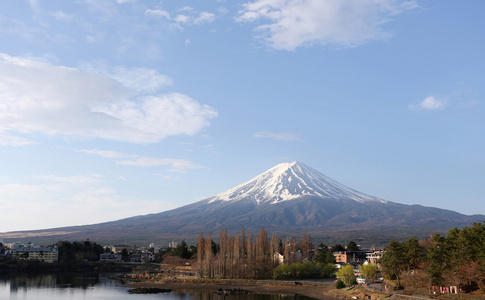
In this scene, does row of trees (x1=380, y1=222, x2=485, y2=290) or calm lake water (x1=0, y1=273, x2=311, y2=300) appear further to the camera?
calm lake water (x1=0, y1=273, x2=311, y2=300)

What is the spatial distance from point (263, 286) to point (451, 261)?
2616 centimetres

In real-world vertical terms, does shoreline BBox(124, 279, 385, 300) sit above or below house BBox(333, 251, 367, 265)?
below

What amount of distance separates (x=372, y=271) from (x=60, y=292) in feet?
127

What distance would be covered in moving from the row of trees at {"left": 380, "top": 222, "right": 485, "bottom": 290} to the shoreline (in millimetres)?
5397

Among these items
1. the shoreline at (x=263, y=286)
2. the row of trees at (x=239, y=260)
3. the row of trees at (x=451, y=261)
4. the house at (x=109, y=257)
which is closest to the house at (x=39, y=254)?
the house at (x=109, y=257)

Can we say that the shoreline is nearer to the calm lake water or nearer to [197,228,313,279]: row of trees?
the calm lake water

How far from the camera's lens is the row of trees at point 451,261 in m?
35.9

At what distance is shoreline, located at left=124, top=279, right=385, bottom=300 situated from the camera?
48.0m

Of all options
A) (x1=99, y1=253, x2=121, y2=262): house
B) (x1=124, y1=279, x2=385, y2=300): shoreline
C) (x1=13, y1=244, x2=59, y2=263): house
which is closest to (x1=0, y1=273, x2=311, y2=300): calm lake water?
(x1=124, y1=279, x2=385, y2=300): shoreline

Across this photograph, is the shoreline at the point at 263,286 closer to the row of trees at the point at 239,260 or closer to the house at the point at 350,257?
the row of trees at the point at 239,260

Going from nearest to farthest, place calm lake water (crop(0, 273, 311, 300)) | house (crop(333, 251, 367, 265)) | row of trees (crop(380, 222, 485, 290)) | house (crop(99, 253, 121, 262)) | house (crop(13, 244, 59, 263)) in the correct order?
row of trees (crop(380, 222, 485, 290)) < calm lake water (crop(0, 273, 311, 300)) < house (crop(333, 251, 367, 265)) < house (crop(13, 244, 59, 263)) < house (crop(99, 253, 121, 262))

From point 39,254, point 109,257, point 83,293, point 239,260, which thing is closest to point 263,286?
point 239,260

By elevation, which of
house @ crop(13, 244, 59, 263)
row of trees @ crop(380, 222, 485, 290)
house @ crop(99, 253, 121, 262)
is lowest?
house @ crop(99, 253, 121, 262)

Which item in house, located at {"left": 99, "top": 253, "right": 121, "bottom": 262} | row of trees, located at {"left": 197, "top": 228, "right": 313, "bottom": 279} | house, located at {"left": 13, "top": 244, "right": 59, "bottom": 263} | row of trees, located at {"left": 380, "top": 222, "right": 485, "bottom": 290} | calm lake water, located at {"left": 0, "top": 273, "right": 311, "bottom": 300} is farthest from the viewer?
house, located at {"left": 99, "top": 253, "right": 121, "bottom": 262}
